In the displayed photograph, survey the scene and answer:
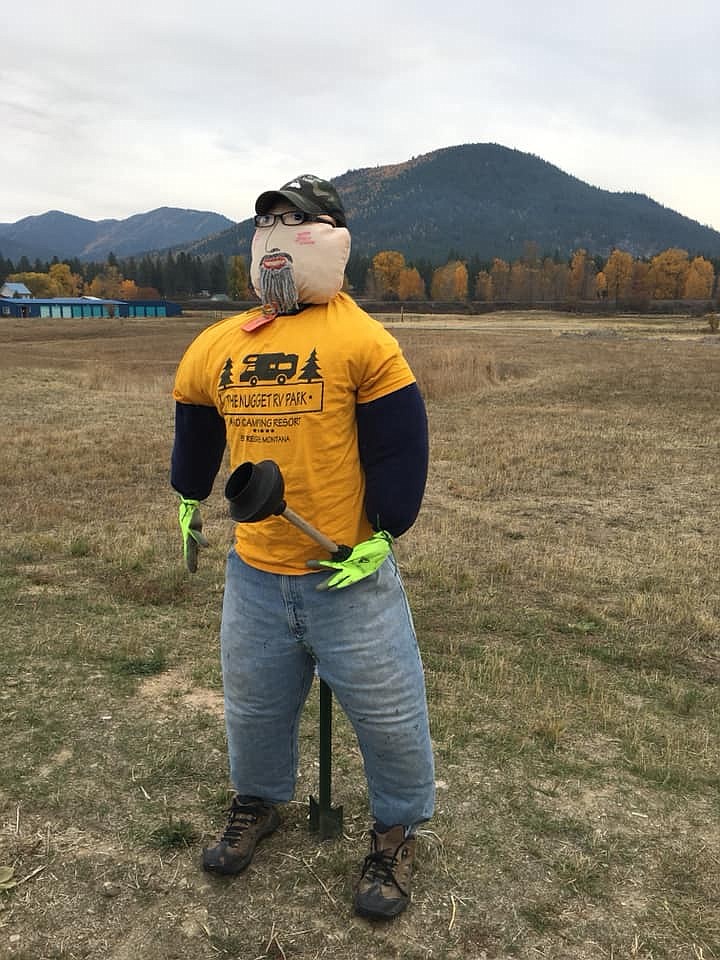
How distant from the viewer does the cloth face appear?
257 centimetres

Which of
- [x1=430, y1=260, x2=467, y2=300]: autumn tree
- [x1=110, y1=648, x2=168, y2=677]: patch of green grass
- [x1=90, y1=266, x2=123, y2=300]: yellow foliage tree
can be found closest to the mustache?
[x1=110, y1=648, x2=168, y2=677]: patch of green grass

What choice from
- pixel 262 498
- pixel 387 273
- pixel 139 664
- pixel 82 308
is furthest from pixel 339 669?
pixel 387 273

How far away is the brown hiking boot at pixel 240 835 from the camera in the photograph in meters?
2.90

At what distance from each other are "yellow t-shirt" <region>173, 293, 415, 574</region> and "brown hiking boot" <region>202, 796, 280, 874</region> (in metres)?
1.13

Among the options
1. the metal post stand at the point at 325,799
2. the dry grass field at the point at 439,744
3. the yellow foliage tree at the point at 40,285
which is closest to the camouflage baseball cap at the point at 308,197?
the metal post stand at the point at 325,799

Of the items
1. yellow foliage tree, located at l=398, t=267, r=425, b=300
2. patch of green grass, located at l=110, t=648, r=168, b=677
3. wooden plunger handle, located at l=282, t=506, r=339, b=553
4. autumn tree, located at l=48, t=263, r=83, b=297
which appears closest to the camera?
wooden plunger handle, located at l=282, t=506, r=339, b=553

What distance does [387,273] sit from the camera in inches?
5089

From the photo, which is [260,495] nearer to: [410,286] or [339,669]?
[339,669]

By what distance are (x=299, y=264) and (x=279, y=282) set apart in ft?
0.31

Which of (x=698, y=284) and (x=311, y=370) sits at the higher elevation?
(x=698, y=284)

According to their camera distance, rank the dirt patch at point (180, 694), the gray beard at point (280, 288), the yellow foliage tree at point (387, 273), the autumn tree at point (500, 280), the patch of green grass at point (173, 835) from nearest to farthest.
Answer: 1. the gray beard at point (280, 288)
2. the patch of green grass at point (173, 835)
3. the dirt patch at point (180, 694)
4. the yellow foliage tree at point (387, 273)
5. the autumn tree at point (500, 280)

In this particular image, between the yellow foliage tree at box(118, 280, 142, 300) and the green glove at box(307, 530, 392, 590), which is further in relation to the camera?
the yellow foliage tree at box(118, 280, 142, 300)

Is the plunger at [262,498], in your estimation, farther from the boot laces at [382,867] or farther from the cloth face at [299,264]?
the boot laces at [382,867]

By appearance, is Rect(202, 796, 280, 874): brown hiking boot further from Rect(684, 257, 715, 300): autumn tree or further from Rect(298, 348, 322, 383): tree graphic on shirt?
Rect(684, 257, 715, 300): autumn tree
